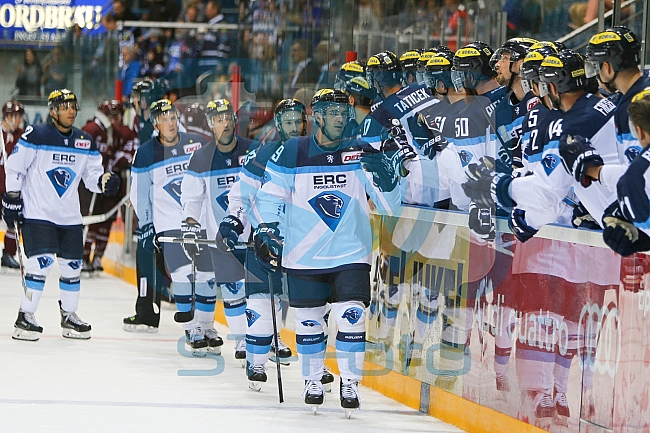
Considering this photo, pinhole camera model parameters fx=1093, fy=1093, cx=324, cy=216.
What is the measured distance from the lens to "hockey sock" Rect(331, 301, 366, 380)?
479cm

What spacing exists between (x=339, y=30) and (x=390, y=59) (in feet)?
6.84

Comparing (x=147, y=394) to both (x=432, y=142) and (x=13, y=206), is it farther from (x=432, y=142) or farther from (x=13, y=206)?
(x=13, y=206)

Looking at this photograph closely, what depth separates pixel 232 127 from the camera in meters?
6.25

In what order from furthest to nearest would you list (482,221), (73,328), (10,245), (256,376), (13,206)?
(10,245) → (73,328) → (13,206) → (256,376) → (482,221)

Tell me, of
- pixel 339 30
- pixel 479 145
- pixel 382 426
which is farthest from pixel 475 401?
pixel 339 30

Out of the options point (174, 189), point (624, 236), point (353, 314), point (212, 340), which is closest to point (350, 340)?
point (353, 314)

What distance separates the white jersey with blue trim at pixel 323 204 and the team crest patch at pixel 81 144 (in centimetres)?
241

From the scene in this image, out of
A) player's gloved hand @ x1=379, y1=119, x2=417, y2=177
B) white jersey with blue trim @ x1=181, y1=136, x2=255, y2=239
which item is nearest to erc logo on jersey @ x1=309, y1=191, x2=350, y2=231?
player's gloved hand @ x1=379, y1=119, x2=417, y2=177

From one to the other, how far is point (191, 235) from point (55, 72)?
6.72m

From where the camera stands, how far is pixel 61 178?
22.6 ft

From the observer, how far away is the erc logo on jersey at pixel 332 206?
4.88 m

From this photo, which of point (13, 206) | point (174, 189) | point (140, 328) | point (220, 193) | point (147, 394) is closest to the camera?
point (147, 394)

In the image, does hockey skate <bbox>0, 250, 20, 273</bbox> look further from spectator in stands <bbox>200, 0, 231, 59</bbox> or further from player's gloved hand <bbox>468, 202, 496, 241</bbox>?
player's gloved hand <bbox>468, 202, 496, 241</bbox>

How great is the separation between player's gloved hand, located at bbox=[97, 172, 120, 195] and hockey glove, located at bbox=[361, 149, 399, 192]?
8.28 feet
